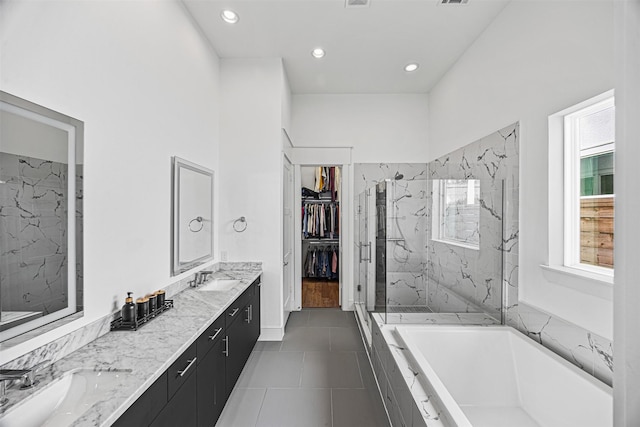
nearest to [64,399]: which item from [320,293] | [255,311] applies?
[255,311]

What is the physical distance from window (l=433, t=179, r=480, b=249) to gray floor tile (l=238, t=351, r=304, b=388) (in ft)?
6.39

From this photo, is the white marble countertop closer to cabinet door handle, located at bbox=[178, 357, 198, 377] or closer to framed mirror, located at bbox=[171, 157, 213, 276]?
cabinet door handle, located at bbox=[178, 357, 198, 377]

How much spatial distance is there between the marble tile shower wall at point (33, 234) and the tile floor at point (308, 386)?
1.50m

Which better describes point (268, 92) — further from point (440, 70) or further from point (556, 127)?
point (556, 127)

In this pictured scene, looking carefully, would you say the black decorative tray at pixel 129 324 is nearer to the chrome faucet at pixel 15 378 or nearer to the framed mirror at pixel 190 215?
the chrome faucet at pixel 15 378

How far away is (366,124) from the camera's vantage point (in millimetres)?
4621

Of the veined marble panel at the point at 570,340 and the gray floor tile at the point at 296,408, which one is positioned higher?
the veined marble panel at the point at 570,340

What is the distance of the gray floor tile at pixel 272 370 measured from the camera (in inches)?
106

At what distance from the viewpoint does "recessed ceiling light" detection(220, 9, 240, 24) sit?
9.05ft

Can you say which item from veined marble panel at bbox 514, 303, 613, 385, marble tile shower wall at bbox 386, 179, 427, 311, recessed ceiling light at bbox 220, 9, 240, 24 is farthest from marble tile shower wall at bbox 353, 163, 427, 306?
recessed ceiling light at bbox 220, 9, 240, 24

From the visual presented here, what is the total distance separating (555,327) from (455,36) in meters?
2.66

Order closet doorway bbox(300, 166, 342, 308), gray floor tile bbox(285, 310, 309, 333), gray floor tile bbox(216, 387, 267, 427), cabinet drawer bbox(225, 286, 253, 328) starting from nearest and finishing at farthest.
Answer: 1. gray floor tile bbox(216, 387, 267, 427)
2. cabinet drawer bbox(225, 286, 253, 328)
3. gray floor tile bbox(285, 310, 309, 333)
4. closet doorway bbox(300, 166, 342, 308)

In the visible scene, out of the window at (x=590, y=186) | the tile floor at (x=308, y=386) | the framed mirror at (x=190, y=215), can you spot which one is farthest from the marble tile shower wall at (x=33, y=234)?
the window at (x=590, y=186)

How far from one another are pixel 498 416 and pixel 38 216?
2748 millimetres
